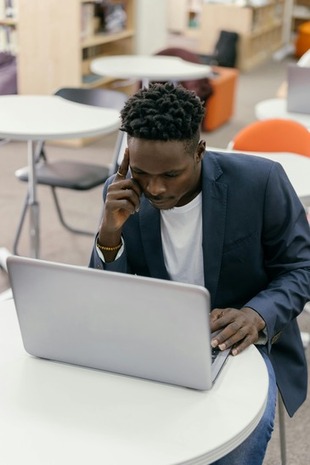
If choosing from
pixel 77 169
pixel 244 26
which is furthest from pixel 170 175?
pixel 244 26

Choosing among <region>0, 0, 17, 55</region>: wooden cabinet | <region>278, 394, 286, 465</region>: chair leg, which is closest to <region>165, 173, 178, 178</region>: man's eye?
<region>278, 394, 286, 465</region>: chair leg

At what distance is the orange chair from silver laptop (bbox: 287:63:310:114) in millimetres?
759

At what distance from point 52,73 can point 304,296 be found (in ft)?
14.2

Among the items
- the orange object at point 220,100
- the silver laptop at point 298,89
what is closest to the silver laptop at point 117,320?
the silver laptop at point 298,89

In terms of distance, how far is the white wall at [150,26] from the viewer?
6473mm

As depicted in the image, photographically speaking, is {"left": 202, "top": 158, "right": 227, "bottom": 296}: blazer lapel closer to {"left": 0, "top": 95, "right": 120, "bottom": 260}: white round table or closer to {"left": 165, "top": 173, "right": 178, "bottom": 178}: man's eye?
{"left": 165, "top": 173, "right": 178, "bottom": 178}: man's eye

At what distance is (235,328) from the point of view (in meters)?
1.44

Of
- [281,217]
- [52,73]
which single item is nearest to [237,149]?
[281,217]

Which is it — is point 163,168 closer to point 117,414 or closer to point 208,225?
point 208,225

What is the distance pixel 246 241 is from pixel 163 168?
33 cm

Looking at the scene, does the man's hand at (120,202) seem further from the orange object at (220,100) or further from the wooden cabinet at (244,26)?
the wooden cabinet at (244,26)

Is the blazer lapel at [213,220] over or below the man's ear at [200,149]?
below

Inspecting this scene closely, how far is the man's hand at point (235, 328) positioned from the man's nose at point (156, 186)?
0.26 m

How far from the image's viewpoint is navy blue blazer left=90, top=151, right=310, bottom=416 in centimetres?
165
